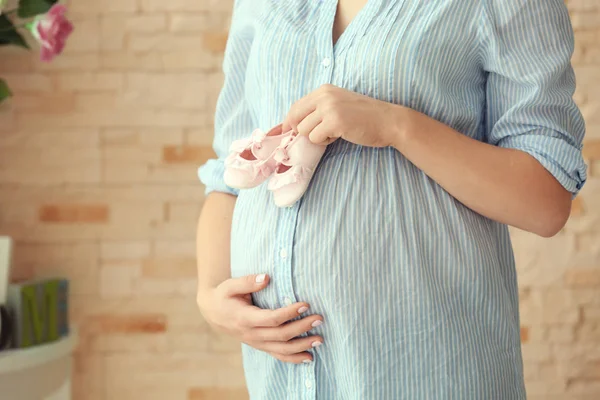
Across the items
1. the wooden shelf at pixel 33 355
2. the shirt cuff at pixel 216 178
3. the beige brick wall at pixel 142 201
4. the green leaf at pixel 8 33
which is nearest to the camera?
the shirt cuff at pixel 216 178

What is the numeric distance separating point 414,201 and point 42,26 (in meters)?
0.96

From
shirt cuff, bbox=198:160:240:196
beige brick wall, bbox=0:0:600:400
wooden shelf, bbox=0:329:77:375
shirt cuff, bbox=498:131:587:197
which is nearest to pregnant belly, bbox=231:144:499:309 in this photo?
shirt cuff, bbox=498:131:587:197

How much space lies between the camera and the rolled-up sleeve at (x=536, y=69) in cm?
81

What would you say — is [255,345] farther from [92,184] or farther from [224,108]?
[92,184]

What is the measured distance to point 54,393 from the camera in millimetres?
1500

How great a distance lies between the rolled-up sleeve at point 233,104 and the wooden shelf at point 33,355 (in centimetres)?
59

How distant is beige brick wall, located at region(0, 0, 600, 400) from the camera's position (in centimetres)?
167

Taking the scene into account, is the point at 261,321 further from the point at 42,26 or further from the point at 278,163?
the point at 42,26

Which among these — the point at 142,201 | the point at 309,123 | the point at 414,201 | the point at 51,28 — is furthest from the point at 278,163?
the point at 142,201

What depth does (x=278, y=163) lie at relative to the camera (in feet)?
2.72

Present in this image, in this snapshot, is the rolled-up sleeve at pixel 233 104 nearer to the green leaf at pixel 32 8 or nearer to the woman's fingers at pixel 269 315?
the woman's fingers at pixel 269 315

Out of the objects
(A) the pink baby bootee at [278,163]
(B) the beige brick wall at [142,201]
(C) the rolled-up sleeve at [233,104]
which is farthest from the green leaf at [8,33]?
(A) the pink baby bootee at [278,163]

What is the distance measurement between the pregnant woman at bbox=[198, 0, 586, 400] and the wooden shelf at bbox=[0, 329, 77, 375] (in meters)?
0.66

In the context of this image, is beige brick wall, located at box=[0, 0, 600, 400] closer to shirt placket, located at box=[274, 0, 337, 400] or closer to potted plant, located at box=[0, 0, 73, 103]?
potted plant, located at box=[0, 0, 73, 103]
